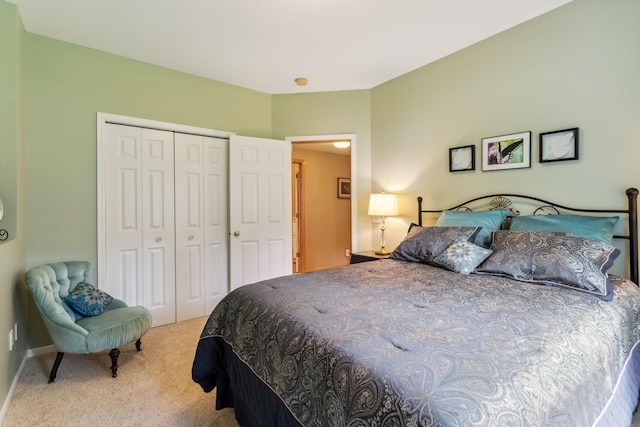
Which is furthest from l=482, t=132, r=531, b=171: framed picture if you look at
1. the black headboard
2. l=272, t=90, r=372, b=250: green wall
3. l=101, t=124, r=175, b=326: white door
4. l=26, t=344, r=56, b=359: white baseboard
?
l=26, t=344, r=56, b=359: white baseboard

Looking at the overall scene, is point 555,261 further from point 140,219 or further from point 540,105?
point 140,219

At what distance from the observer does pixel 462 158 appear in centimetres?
285

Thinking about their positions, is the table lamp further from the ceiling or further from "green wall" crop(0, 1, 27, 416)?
"green wall" crop(0, 1, 27, 416)

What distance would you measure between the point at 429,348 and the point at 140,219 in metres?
2.92

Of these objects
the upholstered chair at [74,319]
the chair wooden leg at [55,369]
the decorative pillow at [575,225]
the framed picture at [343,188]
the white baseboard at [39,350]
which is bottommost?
the white baseboard at [39,350]

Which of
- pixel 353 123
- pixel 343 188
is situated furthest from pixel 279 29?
pixel 343 188

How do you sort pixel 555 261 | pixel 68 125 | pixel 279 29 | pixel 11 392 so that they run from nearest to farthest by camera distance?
pixel 555 261 → pixel 11 392 → pixel 279 29 → pixel 68 125

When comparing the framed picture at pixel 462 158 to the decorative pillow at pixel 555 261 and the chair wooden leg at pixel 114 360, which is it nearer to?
the decorative pillow at pixel 555 261

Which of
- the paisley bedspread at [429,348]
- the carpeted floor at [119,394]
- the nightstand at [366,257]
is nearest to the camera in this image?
the paisley bedspread at [429,348]

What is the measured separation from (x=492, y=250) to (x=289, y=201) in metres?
2.33

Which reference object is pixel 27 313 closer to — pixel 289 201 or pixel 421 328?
pixel 289 201

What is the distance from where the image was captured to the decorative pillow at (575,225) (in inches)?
74.4

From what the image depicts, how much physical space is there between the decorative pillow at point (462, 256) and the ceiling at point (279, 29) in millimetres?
1713

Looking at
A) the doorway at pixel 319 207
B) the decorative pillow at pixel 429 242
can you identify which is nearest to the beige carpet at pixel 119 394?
the decorative pillow at pixel 429 242
